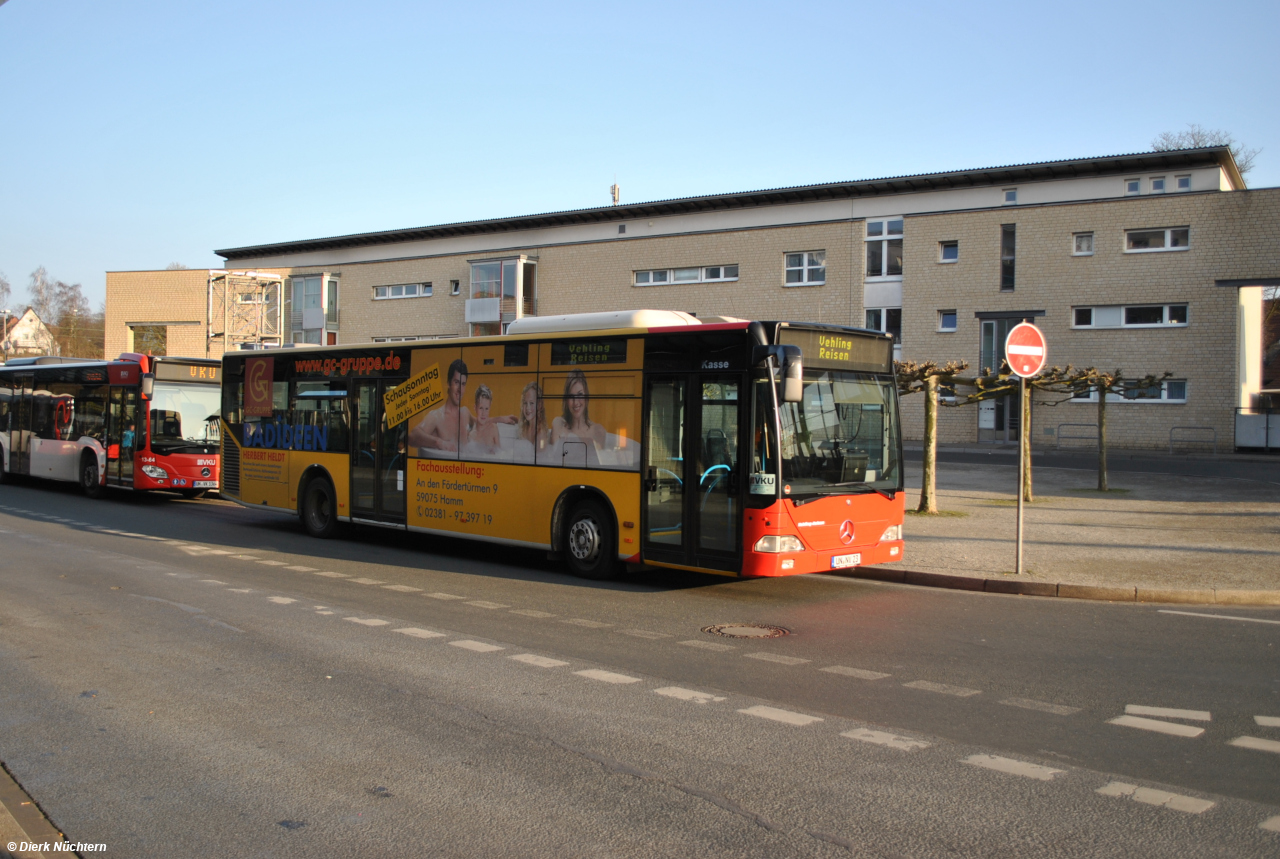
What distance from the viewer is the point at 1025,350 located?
11.4m

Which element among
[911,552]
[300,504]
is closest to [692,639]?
[911,552]

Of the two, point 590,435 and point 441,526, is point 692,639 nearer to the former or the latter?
point 590,435

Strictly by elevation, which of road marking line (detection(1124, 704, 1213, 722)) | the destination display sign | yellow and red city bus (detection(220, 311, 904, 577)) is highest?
the destination display sign

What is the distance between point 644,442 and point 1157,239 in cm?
3239

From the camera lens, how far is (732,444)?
1008 cm

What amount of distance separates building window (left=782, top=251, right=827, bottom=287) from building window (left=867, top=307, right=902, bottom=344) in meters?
2.48

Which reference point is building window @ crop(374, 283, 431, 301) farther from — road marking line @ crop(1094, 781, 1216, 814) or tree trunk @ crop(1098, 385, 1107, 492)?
road marking line @ crop(1094, 781, 1216, 814)

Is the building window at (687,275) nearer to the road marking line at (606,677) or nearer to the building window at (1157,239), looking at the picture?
the building window at (1157,239)

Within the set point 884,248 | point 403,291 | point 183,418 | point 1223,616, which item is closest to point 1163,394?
point 884,248

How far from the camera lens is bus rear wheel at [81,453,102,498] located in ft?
71.4

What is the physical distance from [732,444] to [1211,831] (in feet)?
20.3

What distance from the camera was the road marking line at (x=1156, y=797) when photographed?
456 cm

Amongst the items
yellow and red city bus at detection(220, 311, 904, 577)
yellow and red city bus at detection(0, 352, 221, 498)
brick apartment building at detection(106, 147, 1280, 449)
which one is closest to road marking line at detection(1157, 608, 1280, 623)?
yellow and red city bus at detection(220, 311, 904, 577)

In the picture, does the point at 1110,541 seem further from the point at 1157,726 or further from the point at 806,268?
the point at 806,268
